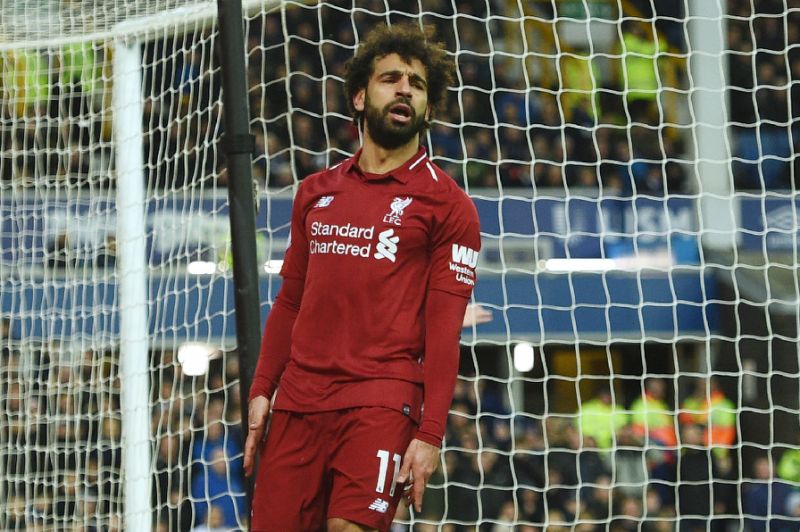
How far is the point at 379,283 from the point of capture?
294cm

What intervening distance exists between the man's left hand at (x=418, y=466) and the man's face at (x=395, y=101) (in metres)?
0.73

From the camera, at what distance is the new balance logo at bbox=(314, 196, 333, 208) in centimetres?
305

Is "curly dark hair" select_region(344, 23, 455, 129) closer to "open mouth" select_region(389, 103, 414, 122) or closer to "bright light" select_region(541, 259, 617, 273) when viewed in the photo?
"open mouth" select_region(389, 103, 414, 122)

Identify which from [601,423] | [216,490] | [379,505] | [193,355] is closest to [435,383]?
[379,505]

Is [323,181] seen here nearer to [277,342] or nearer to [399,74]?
[399,74]

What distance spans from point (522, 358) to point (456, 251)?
21.1ft

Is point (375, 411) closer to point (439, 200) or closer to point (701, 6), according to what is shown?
point (439, 200)

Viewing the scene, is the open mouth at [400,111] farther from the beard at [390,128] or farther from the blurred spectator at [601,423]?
the blurred spectator at [601,423]

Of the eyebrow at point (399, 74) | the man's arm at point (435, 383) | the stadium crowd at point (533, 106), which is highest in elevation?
the stadium crowd at point (533, 106)

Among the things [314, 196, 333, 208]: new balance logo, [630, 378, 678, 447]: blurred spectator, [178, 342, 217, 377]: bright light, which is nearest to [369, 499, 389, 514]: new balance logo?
[314, 196, 333, 208]: new balance logo

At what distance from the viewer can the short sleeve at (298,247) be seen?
3.16 meters

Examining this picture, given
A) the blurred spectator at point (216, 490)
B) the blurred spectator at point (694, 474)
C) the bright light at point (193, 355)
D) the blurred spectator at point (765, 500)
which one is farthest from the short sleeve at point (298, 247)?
the blurred spectator at point (765, 500)

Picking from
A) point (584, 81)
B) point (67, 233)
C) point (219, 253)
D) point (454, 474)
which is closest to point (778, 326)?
point (584, 81)

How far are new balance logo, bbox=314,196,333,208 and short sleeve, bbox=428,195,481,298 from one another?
0.91 feet
